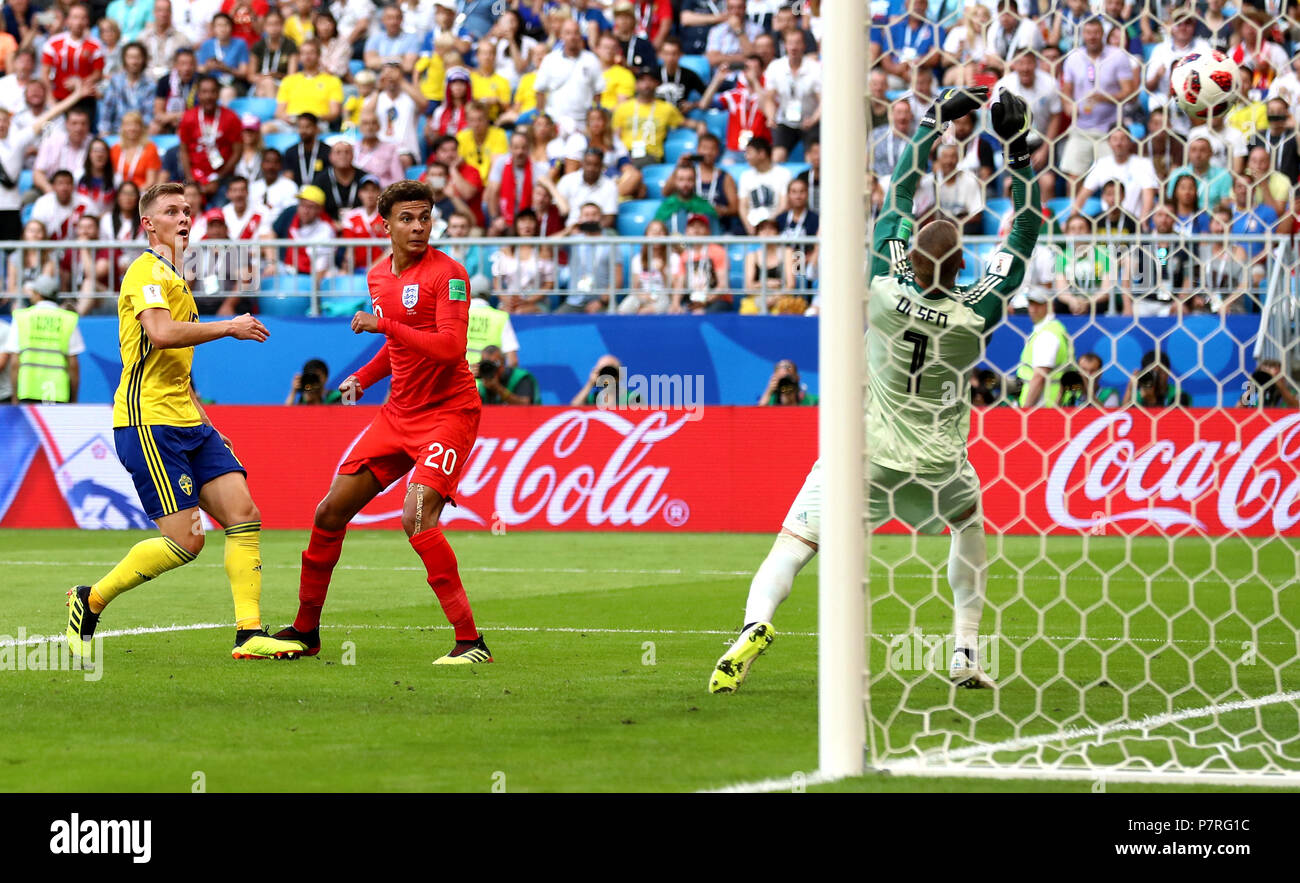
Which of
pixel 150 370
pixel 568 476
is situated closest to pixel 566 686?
pixel 150 370

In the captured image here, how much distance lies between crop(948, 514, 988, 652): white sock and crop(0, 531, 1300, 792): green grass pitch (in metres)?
0.24

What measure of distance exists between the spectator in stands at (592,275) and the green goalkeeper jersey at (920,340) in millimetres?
9679

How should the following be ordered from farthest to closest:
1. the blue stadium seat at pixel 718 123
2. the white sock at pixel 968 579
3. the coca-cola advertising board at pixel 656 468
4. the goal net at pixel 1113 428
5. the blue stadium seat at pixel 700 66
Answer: the blue stadium seat at pixel 700 66
the blue stadium seat at pixel 718 123
the coca-cola advertising board at pixel 656 468
the white sock at pixel 968 579
the goal net at pixel 1113 428

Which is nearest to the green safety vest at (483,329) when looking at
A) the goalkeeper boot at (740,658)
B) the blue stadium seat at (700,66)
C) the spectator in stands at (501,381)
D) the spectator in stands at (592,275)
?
the spectator in stands at (501,381)

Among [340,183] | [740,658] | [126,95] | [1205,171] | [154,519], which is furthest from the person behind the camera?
[126,95]

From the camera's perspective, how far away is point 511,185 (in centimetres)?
1814

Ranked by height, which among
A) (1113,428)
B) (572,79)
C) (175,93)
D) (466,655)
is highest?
(175,93)

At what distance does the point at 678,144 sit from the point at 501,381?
427cm

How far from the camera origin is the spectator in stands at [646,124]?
1895 cm

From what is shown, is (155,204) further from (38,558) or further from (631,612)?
(38,558)

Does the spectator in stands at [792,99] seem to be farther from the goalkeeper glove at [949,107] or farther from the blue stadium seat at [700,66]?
the goalkeeper glove at [949,107]

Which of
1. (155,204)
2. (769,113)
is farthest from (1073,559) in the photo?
(155,204)

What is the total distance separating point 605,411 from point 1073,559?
4449 mm

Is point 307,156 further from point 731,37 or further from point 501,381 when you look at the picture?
point 731,37
